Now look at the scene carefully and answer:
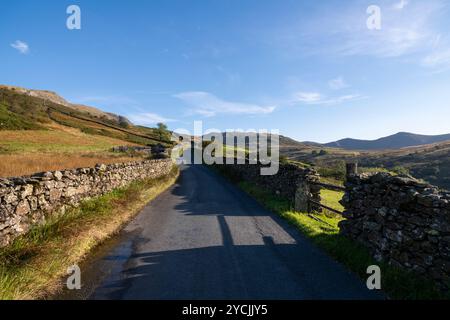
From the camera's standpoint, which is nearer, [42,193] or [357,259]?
[357,259]

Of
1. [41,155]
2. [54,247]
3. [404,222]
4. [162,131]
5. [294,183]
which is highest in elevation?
[162,131]

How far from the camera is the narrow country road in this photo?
5832 mm

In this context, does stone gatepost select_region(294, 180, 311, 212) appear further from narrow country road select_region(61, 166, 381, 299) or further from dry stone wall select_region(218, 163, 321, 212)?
narrow country road select_region(61, 166, 381, 299)

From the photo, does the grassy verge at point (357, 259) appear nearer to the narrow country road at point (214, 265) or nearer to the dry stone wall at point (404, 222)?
the dry stone wall at point (404, 222)

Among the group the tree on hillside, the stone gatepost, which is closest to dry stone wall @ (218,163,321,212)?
the stone gatepost

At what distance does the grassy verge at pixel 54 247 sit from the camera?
552cm

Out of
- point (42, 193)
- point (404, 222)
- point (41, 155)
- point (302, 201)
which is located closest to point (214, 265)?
point (404, 222)

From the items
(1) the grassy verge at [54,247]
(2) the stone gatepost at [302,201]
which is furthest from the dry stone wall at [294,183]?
(1) the grassy verge at [54,247]

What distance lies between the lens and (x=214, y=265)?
7.20m

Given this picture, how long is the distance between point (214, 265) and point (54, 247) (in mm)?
3771

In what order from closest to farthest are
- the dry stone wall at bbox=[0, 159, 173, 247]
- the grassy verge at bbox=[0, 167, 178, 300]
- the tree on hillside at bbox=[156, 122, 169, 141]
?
the grassy verge at bbox=[0, 167, 178, 300]
the dry stone wall at bbox=[0, 159, 173, 247]
the tree on hillside at bbox=[156, 122, 169, 141]

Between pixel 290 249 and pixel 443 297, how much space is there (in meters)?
3.72

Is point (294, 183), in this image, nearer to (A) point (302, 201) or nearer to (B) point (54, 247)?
(A) point (302, 201)

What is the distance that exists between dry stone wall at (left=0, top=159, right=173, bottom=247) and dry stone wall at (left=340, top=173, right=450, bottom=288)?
893 centimetres
